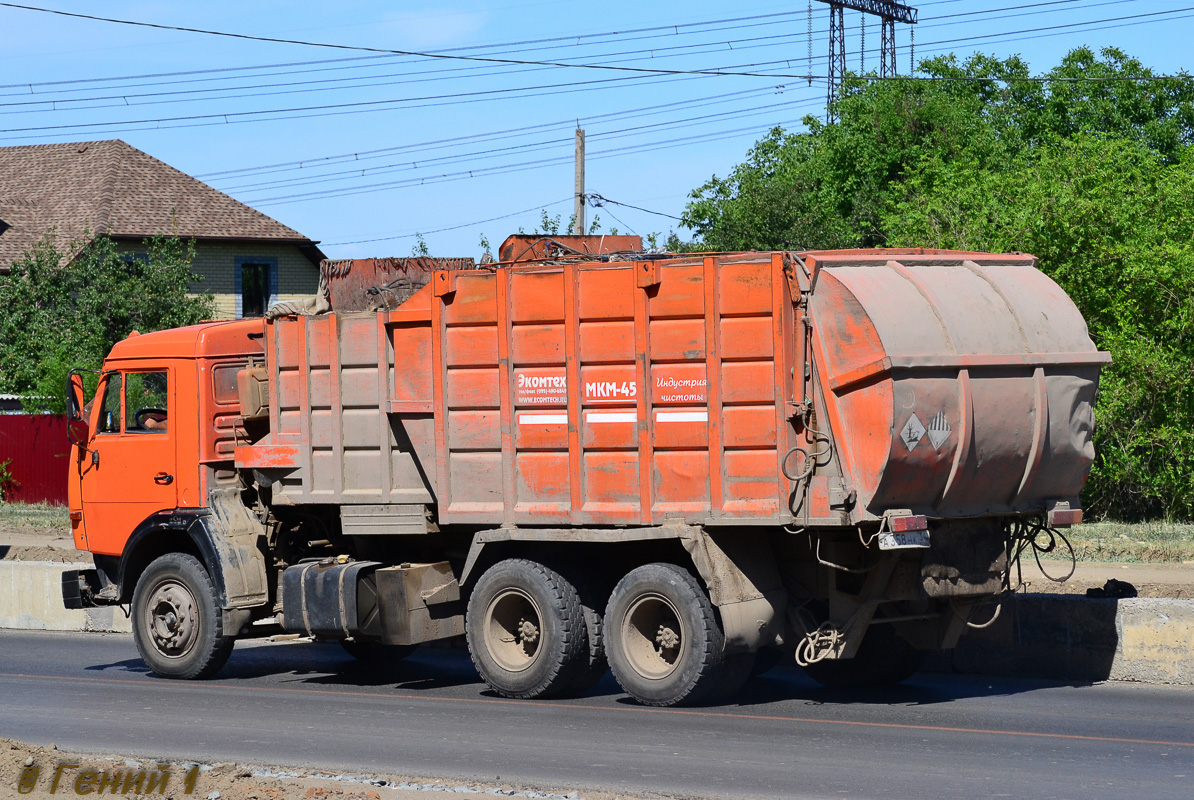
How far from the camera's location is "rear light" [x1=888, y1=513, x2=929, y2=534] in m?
9.36

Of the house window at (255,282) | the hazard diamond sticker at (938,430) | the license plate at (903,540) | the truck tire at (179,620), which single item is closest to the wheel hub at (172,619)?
the truck tire at (179,620)

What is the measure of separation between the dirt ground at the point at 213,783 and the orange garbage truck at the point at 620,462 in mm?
2865

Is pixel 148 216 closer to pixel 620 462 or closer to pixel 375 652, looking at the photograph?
pixel 375 652

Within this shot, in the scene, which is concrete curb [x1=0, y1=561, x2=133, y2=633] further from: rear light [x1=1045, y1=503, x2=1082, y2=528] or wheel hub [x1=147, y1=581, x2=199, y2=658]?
rear light [x1=1045, y1=503, x2=1082, y2=528]

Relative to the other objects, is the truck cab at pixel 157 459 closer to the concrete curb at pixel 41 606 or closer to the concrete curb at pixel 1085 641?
the concrete curb at pixel 41 606

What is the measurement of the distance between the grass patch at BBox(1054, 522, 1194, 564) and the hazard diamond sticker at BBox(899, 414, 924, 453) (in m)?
8.68

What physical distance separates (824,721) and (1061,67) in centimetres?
4776

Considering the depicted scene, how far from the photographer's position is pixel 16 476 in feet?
104

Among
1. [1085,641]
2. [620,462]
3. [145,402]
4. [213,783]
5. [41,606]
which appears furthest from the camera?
[41,606]

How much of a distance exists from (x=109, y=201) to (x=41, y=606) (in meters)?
29.7

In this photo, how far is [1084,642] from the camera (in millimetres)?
11445

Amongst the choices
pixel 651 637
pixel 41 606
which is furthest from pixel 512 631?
pixel 41 606

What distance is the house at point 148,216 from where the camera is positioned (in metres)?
43.2

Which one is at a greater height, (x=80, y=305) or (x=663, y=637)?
(x=80, y=305)
